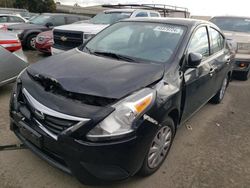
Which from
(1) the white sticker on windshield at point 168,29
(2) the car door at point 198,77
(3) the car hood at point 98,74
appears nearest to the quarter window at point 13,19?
(3) the car hood at point 98,74

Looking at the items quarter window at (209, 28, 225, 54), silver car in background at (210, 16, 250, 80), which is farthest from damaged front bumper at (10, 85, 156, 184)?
silver car in background at (210, 16, 250, 80)

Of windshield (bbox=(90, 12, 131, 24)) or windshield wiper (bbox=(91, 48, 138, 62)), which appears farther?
windshield (bbox=(90, 12, 131, 24))

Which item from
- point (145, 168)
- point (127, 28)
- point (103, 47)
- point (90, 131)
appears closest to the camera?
point (90, 131)

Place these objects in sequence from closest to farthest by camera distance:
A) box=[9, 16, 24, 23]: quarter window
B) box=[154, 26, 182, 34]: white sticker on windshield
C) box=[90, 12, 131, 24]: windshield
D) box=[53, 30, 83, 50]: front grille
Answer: box=[154, 26, 182, 34]: white sticker on windshield < box=[53, 30, 83, 50]: front grille < box=[90, 12, 131, 24]: windshield < box=[9, 16, 24, 23]: quarter window

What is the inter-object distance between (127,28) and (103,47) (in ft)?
1.77

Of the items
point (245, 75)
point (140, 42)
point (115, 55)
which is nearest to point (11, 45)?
point (115, 55)

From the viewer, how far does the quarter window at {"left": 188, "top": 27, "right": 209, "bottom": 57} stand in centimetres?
349

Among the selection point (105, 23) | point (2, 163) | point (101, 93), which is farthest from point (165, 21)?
point (105, 23)

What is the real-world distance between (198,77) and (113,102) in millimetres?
1696

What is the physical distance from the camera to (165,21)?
371 centimetres

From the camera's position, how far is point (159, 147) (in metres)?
2.83

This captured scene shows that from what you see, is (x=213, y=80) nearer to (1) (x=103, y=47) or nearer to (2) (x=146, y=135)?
(1) (x=103, y=47)

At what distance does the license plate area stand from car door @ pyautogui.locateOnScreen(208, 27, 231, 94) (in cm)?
281

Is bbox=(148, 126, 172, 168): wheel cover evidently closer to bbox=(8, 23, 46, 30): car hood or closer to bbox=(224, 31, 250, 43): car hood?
bbox=(224, 31, 250, 43): car hood
